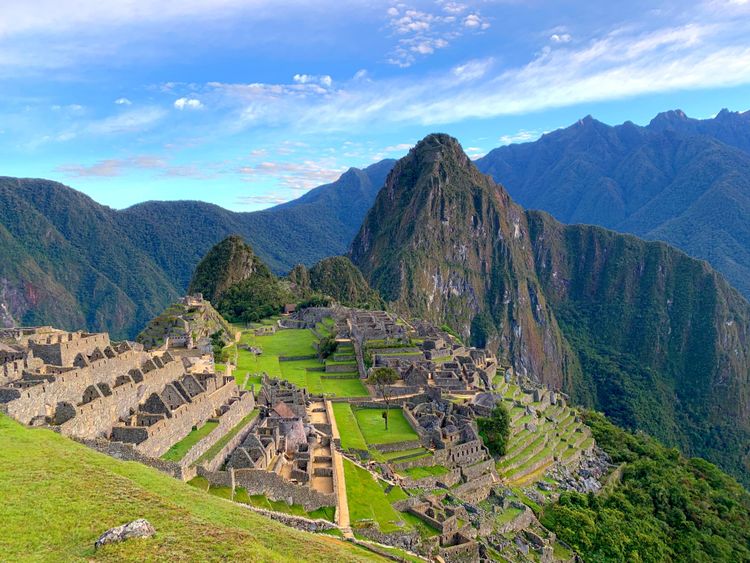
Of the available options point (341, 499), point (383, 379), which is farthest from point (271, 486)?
point (383, 379)

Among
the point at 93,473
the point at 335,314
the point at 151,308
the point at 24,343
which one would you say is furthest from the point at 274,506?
the point at 151,308

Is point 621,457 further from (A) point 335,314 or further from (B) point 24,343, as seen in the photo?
(B) point 24,343

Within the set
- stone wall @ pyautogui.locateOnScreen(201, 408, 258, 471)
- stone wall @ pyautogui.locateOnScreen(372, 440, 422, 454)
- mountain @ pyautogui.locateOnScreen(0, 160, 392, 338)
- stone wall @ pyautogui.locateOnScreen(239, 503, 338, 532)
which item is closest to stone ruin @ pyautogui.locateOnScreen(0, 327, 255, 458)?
stone wall @ pyautogui.locateOnScreen(201, 408, 258, 471)

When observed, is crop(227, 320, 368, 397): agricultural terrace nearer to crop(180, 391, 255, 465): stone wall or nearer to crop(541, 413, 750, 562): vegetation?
Answer: crop(180, 391, 255, 465): stone wall

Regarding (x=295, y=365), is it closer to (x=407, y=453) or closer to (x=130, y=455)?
(x=407, y=453)

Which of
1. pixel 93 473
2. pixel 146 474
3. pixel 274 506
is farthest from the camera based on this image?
pixel 274 506

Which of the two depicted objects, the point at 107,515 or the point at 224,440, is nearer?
the point at 107,515

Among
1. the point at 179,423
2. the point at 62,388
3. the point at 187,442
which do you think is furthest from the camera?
the point at 179,423
